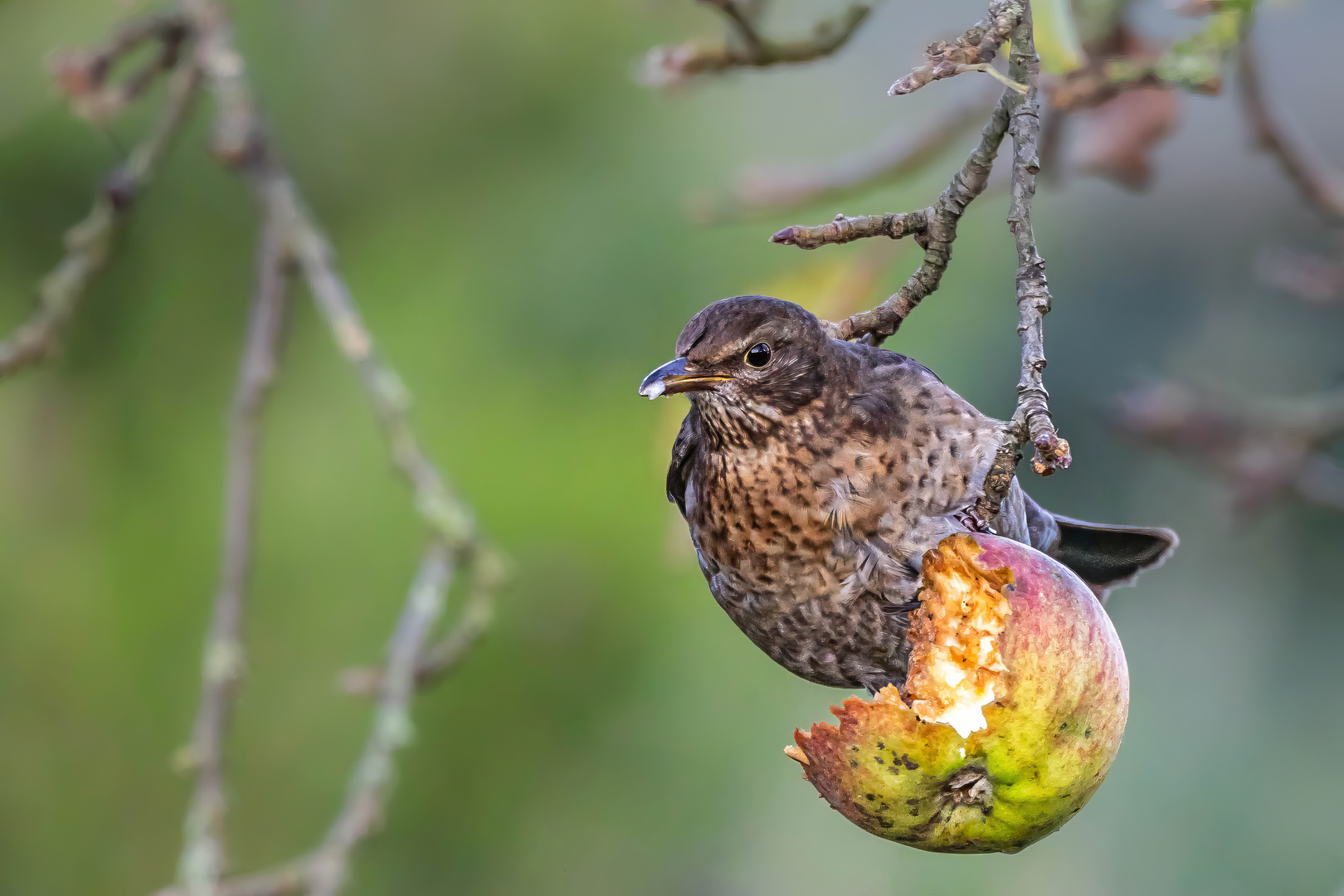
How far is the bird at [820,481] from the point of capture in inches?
55.8

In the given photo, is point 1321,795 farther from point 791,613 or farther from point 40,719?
point 40,719

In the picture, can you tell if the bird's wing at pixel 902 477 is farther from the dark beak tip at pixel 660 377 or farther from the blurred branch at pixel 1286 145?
the blurred branch at pixel 1286 145

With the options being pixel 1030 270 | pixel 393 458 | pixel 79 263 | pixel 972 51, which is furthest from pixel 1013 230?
pixel 79 263

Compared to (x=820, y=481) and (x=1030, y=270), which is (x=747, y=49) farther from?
(x=1030, y=270)

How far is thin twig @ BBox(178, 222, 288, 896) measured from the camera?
1.70 metres

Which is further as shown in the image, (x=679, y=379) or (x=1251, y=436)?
(x=1251, y=436)

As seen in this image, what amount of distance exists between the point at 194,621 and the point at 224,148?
198 cm

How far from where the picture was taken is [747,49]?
1.54m

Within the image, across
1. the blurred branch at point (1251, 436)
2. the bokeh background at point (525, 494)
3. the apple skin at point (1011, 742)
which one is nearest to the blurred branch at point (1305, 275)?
the blurred branch at point (1251, 436)

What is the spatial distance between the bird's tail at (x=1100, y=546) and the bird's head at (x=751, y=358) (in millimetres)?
370

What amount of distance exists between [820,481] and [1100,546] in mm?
467

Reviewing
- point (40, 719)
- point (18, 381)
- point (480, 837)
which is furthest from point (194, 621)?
point (480, 837)

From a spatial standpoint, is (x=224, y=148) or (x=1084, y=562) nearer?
(x=1084, y=562)

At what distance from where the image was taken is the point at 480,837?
362cm
